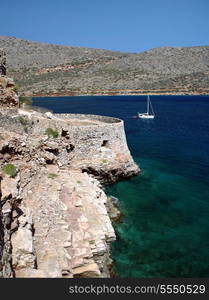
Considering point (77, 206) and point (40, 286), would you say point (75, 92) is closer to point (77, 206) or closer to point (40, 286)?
point (77, 206)

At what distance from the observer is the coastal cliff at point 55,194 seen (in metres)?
8.95

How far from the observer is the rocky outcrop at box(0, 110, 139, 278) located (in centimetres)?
898

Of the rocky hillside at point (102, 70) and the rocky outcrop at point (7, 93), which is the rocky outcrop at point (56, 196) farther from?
the rocky hillside at point (102, 70)

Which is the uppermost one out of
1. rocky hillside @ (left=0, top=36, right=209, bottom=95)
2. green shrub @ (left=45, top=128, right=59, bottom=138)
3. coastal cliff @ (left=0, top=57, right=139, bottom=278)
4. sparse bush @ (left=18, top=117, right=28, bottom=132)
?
rocky hillside @ (left=0, top=36, right=209, bottom=95)

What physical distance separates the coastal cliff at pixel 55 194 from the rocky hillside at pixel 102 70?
8303 centimetres

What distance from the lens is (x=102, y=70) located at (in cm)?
11531

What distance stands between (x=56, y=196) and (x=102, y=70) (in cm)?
10835

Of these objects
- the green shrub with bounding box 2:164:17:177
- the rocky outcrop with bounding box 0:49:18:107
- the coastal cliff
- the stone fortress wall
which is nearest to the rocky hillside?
the rocky outcrop with bounding box 0:49:18:107

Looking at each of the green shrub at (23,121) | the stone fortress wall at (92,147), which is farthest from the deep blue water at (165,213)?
the green shrub at (23,121)

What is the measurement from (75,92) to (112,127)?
8409 cm

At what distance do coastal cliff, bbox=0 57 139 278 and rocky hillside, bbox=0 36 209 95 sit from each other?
83031mm

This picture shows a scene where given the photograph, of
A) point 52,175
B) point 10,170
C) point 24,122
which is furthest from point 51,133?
point 10,170

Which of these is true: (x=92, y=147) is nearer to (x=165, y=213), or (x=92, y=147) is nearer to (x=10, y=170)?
(x=165, y=213)

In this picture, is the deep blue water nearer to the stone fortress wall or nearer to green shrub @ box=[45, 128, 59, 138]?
the stone fortress wall
